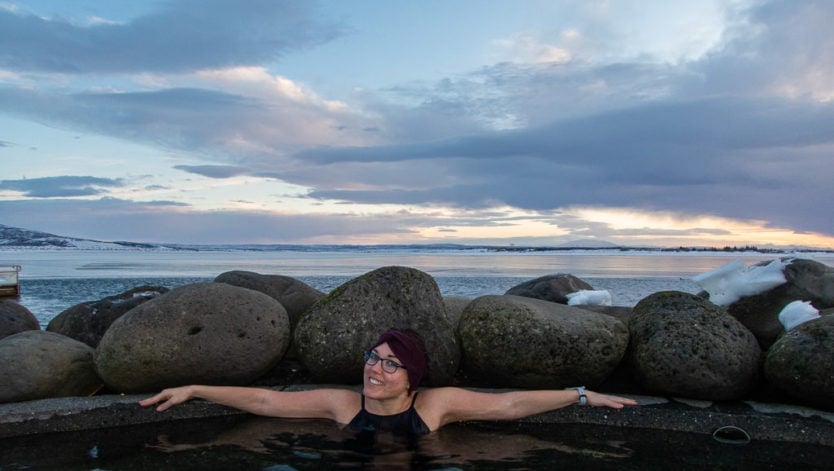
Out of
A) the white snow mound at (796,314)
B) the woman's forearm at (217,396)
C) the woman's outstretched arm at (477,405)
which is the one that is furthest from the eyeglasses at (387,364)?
the white snow mound at (796,314)

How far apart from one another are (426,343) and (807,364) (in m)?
4.10

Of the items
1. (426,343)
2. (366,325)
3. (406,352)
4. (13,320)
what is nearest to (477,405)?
(406,352)

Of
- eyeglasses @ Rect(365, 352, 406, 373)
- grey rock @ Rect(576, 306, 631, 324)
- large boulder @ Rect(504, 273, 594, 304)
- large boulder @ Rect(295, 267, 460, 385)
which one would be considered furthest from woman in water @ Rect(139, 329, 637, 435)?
large boulder @ Rect(504, 273, 594, 304)

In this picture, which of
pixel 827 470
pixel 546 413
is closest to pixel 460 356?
pixel 546 413

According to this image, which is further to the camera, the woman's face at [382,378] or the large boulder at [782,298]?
the large boulder at [782,298]

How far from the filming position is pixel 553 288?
13492 millimetres

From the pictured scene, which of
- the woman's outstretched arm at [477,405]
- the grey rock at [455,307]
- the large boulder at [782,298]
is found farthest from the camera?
the large boulder at [782,298]

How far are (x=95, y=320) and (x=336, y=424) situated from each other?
569 cm

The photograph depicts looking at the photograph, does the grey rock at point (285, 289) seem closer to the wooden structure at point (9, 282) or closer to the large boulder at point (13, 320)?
the large boulder at point (13, 320)

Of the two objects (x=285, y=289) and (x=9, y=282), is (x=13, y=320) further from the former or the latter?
(x=9, y=282)

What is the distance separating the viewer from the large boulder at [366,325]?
26.3 ft

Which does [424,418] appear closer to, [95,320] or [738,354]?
[738,354]

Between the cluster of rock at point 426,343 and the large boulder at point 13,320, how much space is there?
9.55ft

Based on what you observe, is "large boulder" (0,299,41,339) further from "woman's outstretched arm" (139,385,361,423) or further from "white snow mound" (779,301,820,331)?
"white snow mound" (779,301,820,331)
